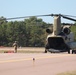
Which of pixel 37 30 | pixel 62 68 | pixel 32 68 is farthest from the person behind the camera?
pixel 37 30

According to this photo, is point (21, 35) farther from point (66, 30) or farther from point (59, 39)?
point (66, 30)

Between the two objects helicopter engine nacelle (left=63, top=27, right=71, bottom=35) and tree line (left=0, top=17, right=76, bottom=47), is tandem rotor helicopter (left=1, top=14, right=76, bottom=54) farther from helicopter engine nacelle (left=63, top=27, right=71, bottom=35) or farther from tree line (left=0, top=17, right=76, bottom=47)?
tree line (left=0, top=17, right=76, bottom=47)

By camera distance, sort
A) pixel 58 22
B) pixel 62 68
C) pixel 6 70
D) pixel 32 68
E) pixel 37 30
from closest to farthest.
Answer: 1. pixel 6 70
2. pixel 32 68
3. pixel 62 68
4. pixel 58 22
5. pixel 37 30

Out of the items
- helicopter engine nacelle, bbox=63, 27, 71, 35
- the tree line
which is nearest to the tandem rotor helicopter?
helicopter engine nacelle, bbox=63, 27, 71, 35

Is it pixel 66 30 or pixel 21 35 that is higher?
pixel 66 30

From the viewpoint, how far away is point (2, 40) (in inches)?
4761

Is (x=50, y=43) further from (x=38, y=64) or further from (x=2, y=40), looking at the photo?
(x=2, y=40)

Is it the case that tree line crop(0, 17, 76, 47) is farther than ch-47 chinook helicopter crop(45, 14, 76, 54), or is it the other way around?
tree line crop(0, 17, 76, 47)

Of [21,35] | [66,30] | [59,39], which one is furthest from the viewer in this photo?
[21,35]

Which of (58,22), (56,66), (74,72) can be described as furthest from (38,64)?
(58,22)

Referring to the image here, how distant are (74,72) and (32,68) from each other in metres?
1.85

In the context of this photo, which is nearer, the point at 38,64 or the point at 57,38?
the point at 38,64

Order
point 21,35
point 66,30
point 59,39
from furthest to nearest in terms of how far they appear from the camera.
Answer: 1. point 21,35
2. point 59,39
3. point 66,30

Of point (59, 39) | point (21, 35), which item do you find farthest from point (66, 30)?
point (21, 35)
